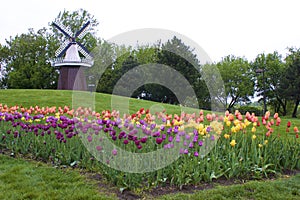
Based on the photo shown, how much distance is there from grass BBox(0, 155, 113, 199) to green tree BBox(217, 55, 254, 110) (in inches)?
1375

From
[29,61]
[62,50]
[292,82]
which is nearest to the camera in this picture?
[62,50]

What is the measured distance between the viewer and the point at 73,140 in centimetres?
515

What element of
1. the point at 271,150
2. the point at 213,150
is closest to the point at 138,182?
the point at 213,150

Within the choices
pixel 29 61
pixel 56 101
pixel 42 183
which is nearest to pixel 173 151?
pixel 42 183

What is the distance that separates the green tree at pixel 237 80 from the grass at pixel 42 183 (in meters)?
34.9

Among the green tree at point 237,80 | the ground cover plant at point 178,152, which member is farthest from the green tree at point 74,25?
the ground cover plant at point 178,152

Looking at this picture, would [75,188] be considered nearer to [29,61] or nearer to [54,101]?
[54,101]

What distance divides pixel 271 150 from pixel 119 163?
8.09ft

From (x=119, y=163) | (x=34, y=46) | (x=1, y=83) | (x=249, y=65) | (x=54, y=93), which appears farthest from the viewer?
(x=249, y=65)

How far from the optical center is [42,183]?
4082mm

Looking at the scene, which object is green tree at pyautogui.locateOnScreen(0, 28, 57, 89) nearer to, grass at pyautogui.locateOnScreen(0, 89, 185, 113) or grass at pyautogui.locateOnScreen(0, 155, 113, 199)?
grass at pyautogui.locateOnScreen(0, 89, 185, 113)

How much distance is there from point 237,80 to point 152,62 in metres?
12.5

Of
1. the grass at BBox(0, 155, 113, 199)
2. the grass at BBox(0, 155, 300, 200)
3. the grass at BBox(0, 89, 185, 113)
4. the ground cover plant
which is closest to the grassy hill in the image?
the grass at BBox(0, 89, 185, 113)

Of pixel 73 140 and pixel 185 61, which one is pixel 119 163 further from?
pixel 185 61
